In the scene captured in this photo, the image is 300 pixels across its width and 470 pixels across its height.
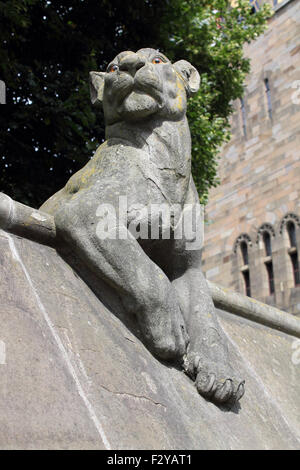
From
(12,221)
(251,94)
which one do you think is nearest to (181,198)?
(12,221)

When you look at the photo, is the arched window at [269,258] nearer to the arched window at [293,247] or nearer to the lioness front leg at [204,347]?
the arched window at [293,247]

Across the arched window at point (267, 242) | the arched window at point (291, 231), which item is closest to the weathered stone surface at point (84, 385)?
the arched window at point (291, 231)

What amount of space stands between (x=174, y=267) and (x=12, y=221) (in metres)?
0.84

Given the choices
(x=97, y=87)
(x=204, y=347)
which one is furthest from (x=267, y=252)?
(x=204, y=347)

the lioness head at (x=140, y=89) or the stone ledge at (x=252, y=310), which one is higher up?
the lioness head at (x=140, y=89)

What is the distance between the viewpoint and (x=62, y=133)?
796 centimetres

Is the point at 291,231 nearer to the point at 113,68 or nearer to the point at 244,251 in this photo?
the point at 244,251

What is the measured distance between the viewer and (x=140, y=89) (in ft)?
10.5

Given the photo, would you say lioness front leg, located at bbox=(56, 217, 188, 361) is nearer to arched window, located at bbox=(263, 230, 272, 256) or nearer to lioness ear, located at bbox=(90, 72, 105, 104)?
lioness ear, located at bbox=(90, 72, 105, 104)

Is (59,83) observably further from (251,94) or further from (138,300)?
(251,94)

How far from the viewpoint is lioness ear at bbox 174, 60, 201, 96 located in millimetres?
3502

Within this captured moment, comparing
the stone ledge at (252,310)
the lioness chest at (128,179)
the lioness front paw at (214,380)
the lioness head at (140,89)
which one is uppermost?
the lioness head at (140,89)

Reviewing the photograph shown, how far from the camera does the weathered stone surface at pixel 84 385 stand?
7.06 ft

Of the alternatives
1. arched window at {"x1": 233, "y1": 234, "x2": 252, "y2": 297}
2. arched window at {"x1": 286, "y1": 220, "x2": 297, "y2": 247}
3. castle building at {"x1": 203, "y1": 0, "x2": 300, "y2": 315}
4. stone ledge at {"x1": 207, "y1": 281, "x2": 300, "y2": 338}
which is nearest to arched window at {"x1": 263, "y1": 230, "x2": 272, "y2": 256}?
castle building at {"x1": 203, "y1": 0, "x2": 300, "y2": 315}
